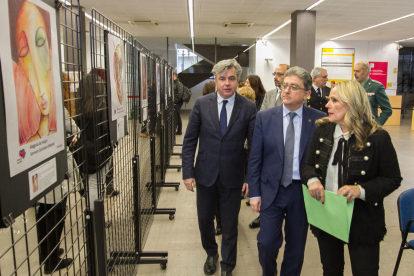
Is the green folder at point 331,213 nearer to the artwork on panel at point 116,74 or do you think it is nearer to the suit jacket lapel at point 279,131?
the suit jacket lapel at point 279,131

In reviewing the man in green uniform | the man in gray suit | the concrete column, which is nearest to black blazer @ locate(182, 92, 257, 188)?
the man in gray suit

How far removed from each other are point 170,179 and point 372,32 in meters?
10.6

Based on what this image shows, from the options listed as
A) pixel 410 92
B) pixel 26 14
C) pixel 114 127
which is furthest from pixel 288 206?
pixel 410 92

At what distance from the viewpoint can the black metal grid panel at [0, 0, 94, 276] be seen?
1.08 m

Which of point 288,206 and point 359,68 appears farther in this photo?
point 359,68

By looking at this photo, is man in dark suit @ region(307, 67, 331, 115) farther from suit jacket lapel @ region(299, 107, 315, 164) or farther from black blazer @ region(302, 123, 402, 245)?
black blazer @ region(302, 123, 402, 245)

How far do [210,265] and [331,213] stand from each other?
123 centimetres

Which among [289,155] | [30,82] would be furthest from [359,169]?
[30,82]

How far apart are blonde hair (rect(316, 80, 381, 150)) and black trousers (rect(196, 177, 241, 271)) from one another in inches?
40.6

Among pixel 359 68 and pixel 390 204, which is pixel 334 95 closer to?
pixel 359 68

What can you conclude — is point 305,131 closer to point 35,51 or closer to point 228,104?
point 228,104

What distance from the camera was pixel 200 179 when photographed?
8.09ft

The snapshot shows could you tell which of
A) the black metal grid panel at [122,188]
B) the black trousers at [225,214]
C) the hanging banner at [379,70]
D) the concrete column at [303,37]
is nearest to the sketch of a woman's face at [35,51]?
the black metal grid panel at [122,188]

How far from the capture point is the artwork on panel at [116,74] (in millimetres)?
1658
